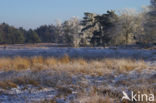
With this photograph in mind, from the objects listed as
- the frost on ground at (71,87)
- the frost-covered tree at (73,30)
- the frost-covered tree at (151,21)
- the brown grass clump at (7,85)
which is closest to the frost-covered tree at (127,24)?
the frost-covered tree at (73,30)

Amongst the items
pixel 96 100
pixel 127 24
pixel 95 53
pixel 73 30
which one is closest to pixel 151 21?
pixel 95 53

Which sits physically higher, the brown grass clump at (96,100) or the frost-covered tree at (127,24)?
the frost-covered tree at (127,24)

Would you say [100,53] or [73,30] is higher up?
[73,30]

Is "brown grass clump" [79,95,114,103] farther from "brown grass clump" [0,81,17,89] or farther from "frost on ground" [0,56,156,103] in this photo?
"brown grass clump" [0,81,17,89]

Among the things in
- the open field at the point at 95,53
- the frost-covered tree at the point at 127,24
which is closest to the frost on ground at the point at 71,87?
the open field at the point at 95,53

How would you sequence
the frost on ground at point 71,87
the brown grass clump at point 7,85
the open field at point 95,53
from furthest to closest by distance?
the open field at point 95,53 → the brown grass clump at point 7,85 → the frost on ground at point 71,87

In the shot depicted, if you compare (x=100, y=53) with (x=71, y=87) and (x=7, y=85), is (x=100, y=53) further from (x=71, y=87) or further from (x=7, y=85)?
(x=7, y=85)

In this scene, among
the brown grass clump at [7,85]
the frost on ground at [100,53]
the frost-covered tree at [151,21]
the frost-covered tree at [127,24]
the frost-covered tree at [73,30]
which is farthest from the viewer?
the frost-covered tree at [73,30]

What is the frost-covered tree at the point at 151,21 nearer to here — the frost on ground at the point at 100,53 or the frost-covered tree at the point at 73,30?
the frost on ground at the point at 100,53

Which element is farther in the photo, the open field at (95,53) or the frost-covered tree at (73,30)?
the frost-covered tree at (73,30)

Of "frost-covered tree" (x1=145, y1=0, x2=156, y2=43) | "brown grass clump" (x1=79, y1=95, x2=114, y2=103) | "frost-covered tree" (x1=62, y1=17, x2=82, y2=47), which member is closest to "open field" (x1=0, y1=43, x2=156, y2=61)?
"frost-covered tree" (x1=145, y1=0, x2=156, y2=43)

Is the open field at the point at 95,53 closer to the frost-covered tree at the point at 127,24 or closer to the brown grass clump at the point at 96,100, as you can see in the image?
the frost-covered tree at the point at 127,24

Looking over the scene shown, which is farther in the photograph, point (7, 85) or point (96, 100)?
point (7, 85)

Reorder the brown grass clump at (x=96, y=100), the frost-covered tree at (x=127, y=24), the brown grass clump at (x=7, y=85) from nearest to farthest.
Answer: the brown grass clump at (x=96, y=100) → the brown grass clump at (x=7, y=85) → the frost-covered tree at (x=127, y=24)
